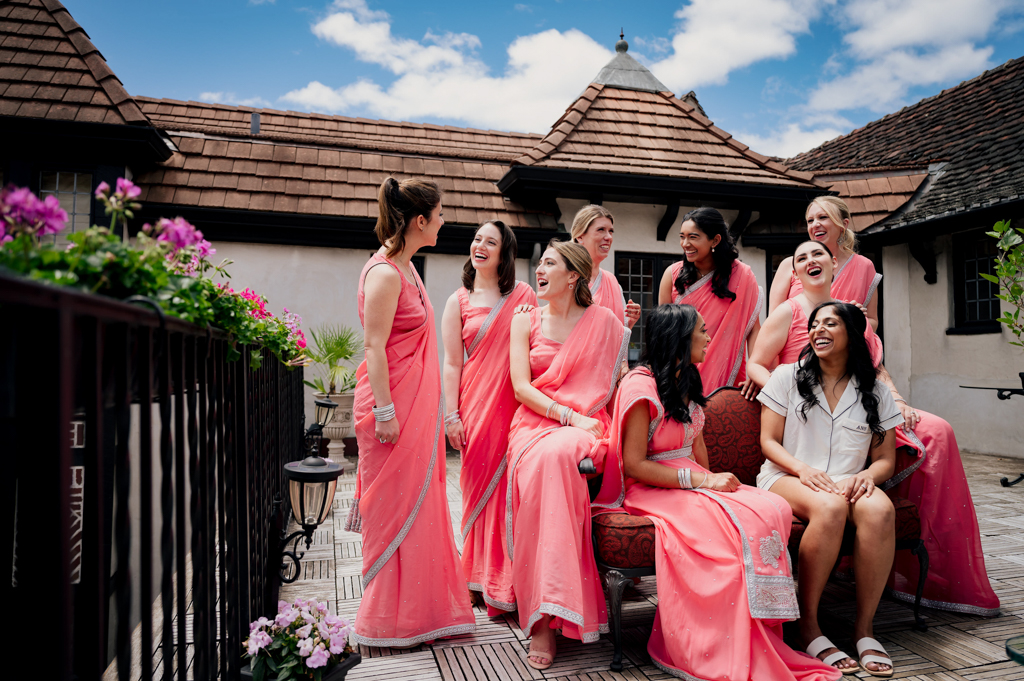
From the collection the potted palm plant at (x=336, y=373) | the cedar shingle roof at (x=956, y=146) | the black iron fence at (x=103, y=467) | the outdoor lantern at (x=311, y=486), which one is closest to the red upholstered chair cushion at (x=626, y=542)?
the outdoor lantern at (x=311, y=486)

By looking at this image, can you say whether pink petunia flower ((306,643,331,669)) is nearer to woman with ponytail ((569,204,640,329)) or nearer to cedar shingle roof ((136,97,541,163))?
woman with ponytail ((569,204,640,329))

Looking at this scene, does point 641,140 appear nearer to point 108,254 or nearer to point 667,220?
point 667,220

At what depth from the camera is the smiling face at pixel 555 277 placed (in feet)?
9.95

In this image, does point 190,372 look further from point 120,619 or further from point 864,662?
point 864,662

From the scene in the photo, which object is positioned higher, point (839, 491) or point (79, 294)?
point (79, 294)

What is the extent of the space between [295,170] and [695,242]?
6223mm

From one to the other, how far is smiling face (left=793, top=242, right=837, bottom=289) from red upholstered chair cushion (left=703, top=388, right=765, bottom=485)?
0.77 metres

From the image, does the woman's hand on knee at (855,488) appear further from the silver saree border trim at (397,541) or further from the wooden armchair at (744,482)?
the silver saree border trim at (397,541)

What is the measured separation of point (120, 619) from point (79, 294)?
0.58 metres

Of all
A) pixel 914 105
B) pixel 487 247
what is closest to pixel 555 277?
pixel 487 247

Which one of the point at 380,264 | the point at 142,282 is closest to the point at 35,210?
the point at 142,282

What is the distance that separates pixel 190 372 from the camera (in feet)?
4.34

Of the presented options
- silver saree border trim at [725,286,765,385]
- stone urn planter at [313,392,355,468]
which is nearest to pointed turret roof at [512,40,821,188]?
stone urn planter at [313,392,355,468]

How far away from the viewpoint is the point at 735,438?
3.23m
